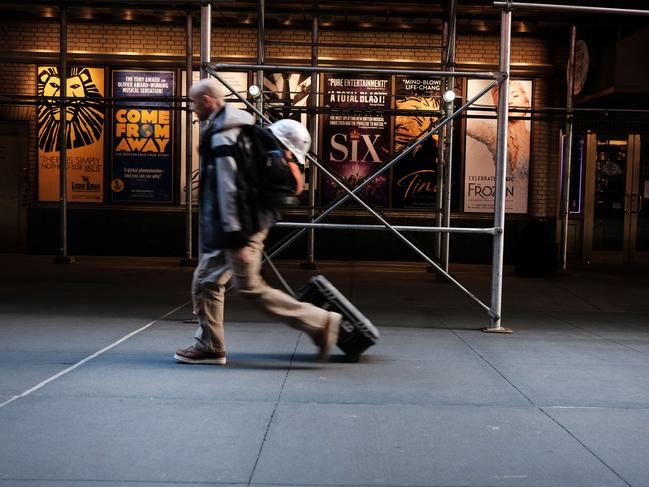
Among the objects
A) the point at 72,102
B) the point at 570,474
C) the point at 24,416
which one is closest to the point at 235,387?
the point at 24,416

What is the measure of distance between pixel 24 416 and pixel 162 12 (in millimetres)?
11439

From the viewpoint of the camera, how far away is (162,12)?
48.6 feet

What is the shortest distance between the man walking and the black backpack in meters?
0.05

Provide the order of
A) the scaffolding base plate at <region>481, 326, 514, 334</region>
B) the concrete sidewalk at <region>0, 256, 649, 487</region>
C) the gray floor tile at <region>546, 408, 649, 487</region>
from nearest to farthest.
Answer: the concrete sidewalk at <region>0, 256, 649, 487</region>
the gray floor tile at <region>546, 408, 649, 487</region>
the scaffolding base plate at <region>481, 326, 514, 334</region>

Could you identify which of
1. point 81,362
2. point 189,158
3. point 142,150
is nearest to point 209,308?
point 81,362

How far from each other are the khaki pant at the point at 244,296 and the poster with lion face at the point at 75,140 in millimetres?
9995

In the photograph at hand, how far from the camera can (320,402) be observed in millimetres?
5145

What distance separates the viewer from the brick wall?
15312 mm

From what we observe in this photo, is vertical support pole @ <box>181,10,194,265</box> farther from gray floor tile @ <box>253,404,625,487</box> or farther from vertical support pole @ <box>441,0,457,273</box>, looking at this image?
gray floor tile @ <box>253,404,625,487</box>

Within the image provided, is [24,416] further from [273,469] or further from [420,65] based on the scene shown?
[420,65]

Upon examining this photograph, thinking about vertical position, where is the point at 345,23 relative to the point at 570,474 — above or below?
above

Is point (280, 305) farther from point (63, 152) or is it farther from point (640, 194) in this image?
point (640, 194)

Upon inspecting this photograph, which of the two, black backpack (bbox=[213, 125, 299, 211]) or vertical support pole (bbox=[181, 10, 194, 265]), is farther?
vertical support pole (bbox=[181, 10, 194, 265])

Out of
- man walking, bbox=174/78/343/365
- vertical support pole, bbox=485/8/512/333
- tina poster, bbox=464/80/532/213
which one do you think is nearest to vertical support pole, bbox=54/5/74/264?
tina poster, bbox=464/80/532/213
